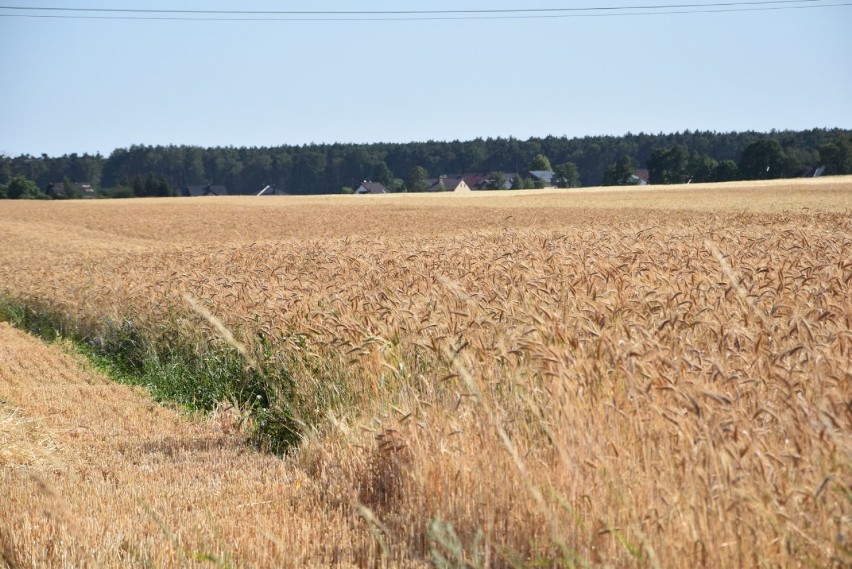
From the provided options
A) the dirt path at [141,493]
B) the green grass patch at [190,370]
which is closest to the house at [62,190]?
the green grass patch at [190,370]

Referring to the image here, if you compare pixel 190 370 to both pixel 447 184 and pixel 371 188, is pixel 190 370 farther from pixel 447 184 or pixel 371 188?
pixel 447 184

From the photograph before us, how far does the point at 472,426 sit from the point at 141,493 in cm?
213

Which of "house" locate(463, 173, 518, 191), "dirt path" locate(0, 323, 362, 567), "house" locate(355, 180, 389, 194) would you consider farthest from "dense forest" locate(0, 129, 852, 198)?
"dirt path" locate(0, 323, 362, 567)

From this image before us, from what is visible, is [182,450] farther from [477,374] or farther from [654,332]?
[654,332]

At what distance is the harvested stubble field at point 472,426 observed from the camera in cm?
364

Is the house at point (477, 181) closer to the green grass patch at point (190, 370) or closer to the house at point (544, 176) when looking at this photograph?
the house at point (544, 176)

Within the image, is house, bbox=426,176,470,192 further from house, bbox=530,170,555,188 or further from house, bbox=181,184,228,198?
house, bbox=181,184,228,198

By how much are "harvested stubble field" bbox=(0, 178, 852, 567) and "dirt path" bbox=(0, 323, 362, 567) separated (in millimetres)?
24

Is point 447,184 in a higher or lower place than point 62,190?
higher

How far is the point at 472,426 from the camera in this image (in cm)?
527

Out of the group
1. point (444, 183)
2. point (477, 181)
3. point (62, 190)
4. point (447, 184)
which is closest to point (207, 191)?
point (62, 190)

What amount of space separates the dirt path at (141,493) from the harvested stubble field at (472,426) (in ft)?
0.08

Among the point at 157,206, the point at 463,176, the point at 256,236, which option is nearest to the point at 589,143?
the point at 463,176

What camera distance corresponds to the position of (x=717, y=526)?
11.5ft
